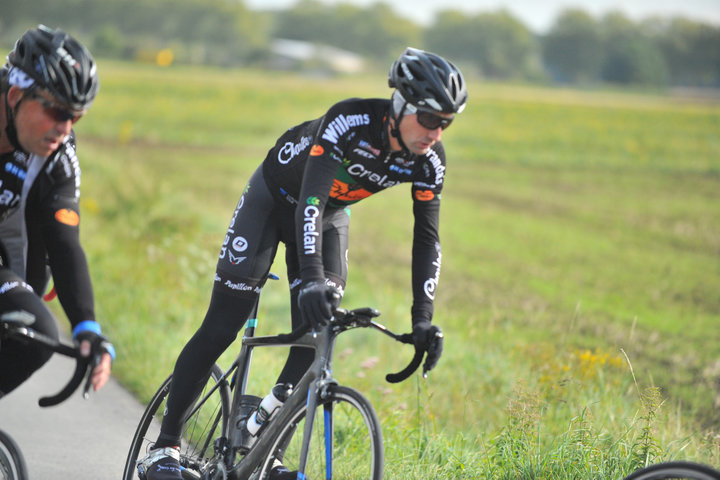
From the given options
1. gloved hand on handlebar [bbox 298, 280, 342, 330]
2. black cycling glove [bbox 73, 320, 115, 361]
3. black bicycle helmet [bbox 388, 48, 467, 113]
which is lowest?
black cycling glove [bbox 73, 320, 115, 361]

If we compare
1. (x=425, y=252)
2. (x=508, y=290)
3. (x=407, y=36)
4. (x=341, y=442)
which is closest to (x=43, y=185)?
(x=425, y=252)

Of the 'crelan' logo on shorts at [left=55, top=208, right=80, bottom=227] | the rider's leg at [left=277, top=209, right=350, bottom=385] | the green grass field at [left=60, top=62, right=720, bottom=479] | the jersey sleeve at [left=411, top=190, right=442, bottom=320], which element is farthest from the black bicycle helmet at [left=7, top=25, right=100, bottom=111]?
the green grass field at [left=60, top=62, right=720, bottom=479]

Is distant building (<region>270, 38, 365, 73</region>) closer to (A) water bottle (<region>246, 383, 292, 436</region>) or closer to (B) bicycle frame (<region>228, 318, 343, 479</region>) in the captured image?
(A) water bottle (<region>246, 383, 292, 436</region>)

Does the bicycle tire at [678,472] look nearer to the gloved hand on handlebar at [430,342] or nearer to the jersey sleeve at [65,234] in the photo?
the gloved hand on handlebar at [430,342]

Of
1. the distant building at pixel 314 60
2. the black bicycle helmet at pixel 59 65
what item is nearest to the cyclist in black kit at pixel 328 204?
the black bicycle helmet at pixel 59 65

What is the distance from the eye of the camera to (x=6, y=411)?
17.7ft

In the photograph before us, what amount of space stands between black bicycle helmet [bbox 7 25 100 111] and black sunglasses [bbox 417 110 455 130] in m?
1.32

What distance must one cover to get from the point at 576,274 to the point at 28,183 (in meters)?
12.1

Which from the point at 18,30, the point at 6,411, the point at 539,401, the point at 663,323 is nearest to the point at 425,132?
the point at 539,401

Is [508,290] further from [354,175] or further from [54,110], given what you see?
[54,110]

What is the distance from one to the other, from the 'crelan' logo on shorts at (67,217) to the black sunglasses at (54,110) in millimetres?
375

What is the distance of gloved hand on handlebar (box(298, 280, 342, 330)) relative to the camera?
10.3 feet

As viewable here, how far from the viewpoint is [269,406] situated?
3.72 metres

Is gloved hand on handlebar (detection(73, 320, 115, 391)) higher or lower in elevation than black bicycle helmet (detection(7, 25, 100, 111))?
lower
